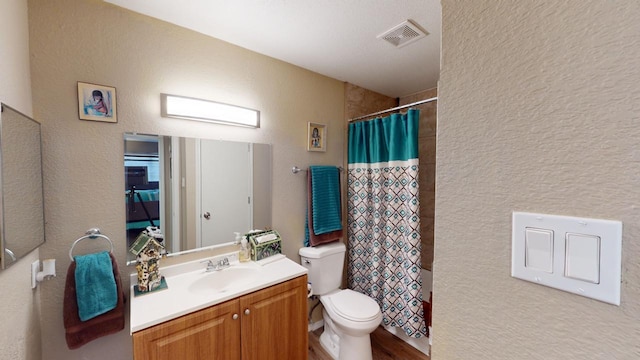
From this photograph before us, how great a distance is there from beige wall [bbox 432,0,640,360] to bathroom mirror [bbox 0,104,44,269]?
1.39 metres

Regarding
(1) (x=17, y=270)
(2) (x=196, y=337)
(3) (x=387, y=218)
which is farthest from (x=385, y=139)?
(1) (x=17, y=270)

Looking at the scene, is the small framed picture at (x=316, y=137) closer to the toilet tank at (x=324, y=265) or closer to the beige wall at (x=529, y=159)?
the toilet tank at (x=324, y=265)

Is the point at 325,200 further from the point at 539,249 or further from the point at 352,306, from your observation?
the point at 539,249

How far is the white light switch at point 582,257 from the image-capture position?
315 mm

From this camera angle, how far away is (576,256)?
1.10 feet

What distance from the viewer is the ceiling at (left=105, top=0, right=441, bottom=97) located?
128 cm

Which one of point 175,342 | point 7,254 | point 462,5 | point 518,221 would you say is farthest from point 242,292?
point 462,5

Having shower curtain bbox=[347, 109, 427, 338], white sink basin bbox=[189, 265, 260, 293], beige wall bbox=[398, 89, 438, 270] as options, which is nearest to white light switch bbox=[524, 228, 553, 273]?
white sink basin bbox=[189, 265, 260, 293]

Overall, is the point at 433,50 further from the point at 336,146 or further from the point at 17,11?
the point at 17,11

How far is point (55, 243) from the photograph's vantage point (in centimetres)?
117

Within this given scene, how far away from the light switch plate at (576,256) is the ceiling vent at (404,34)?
147 centimetres

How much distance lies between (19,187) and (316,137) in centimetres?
172

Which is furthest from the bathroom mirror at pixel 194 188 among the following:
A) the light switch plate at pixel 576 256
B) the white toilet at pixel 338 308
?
the light switch plate at pixel 576 256

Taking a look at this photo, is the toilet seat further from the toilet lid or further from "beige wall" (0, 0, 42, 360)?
"beige wall" (0, 0, 42, 360)
